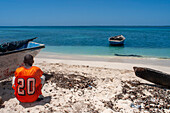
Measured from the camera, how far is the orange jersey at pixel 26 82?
12.3ft

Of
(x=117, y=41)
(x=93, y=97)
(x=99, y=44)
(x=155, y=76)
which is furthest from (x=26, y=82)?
(x=99, y=44)

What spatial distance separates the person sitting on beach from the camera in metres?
3.76

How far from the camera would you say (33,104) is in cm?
421

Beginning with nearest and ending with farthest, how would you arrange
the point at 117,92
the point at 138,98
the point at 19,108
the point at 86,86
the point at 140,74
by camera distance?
the point at 19,108
the point at 138,98
the point at 117,92
the point at 86,86
the point at 140,74

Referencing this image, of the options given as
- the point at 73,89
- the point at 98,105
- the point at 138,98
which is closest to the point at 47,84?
the point at 73,89

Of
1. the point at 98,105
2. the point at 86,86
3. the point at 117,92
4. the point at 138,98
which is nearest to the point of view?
the point at 98,105

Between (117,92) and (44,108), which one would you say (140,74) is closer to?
(117,92)

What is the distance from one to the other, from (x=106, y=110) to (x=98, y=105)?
33 cm

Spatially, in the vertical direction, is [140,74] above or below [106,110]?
above

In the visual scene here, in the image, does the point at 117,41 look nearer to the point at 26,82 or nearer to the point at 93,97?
the point at 93,97

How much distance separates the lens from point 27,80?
12.4ft

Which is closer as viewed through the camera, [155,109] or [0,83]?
[155,109]

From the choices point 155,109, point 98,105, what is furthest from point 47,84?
point 155,109

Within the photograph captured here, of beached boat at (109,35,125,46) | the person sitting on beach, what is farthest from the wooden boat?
beached boat at (109,35,125,46)
